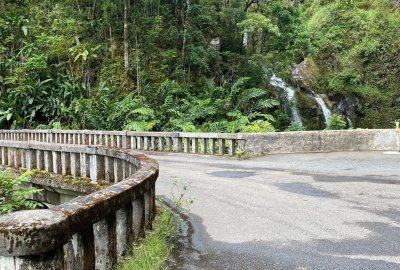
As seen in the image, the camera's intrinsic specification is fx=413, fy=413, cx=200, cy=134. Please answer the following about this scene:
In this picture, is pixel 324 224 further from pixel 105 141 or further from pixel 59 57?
pixel 59 57

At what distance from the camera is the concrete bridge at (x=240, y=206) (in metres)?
3.12

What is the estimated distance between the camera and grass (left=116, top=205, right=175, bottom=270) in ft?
12.5

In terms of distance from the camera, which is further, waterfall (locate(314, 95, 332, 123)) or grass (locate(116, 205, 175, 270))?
waterfall (locate(314, 95, 332, 123))

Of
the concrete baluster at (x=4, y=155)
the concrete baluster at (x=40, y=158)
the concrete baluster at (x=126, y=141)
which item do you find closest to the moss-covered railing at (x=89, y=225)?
the concrete baluster at (x=40, y=158)

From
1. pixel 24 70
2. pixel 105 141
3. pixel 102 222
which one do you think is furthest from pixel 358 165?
pixel 24 70

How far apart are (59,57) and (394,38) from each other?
23.6 metres

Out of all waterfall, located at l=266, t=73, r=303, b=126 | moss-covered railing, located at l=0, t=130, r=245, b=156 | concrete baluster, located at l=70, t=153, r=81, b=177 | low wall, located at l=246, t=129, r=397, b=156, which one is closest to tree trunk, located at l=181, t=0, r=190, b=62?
waterfall, located at l=266, t=73, r=303, b=126

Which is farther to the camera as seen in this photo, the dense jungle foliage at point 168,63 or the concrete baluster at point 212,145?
the dense jungle foliage at point 168,63

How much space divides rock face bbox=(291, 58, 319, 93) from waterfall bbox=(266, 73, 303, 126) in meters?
1.62

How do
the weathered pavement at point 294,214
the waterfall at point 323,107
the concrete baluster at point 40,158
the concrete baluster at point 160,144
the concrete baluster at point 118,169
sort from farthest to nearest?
the waterfall at point 323,107, the concrete baluster at point 160,144, the concrete baluster at point 40,158, the concrete baluster at point 118,169, the weathered pavement at point 294,214

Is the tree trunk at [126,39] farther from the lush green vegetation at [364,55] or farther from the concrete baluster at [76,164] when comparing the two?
the concrete baluster at [76,164]

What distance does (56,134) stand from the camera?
17797 mm

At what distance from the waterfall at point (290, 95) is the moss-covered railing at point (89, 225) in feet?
63.2

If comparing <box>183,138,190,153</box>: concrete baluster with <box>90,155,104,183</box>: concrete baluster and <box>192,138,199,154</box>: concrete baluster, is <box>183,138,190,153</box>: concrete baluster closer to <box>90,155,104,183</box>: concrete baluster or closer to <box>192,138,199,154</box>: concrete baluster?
<box>192,138,199,154</box>: concrete baluster
